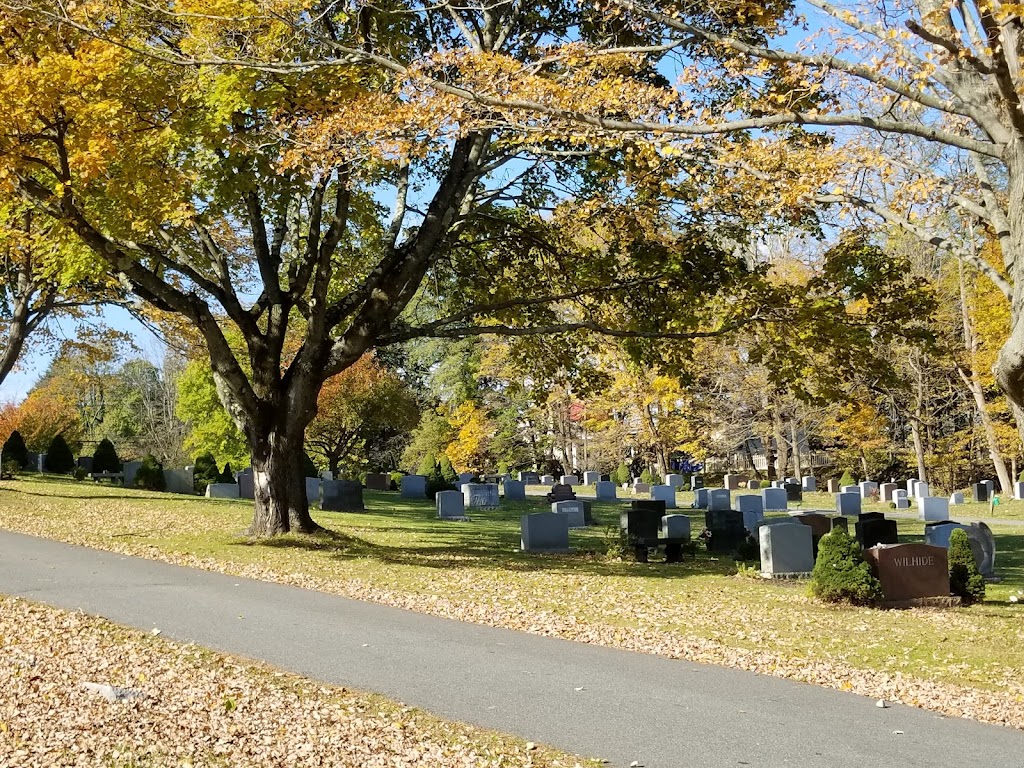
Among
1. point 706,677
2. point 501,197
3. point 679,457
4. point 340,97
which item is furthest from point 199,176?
point 679,457

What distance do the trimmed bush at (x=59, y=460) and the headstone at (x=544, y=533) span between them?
81.5ft

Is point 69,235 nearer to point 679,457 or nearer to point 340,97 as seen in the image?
point 340,97

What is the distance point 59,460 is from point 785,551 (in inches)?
1178

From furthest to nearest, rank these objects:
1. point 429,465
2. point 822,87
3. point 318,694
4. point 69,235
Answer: point 429,465, point 69,235, point 822,87, point 318,694

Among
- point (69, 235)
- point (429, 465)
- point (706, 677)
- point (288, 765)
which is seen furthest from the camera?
point (429, 465)

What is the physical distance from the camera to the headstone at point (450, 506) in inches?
A: 975

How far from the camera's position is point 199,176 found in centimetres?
1389

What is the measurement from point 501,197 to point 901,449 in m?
30.6

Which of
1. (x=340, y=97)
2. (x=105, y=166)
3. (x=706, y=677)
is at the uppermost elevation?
(x=340, y=97)

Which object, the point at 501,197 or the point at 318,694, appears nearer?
the point at 318,694

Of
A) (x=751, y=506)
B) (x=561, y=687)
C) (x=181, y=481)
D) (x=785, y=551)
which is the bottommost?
(x=561, y=687)

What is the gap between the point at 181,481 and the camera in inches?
1200

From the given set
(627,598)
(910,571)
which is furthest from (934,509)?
(627,598)

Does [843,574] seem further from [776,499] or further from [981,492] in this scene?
[981,492]
